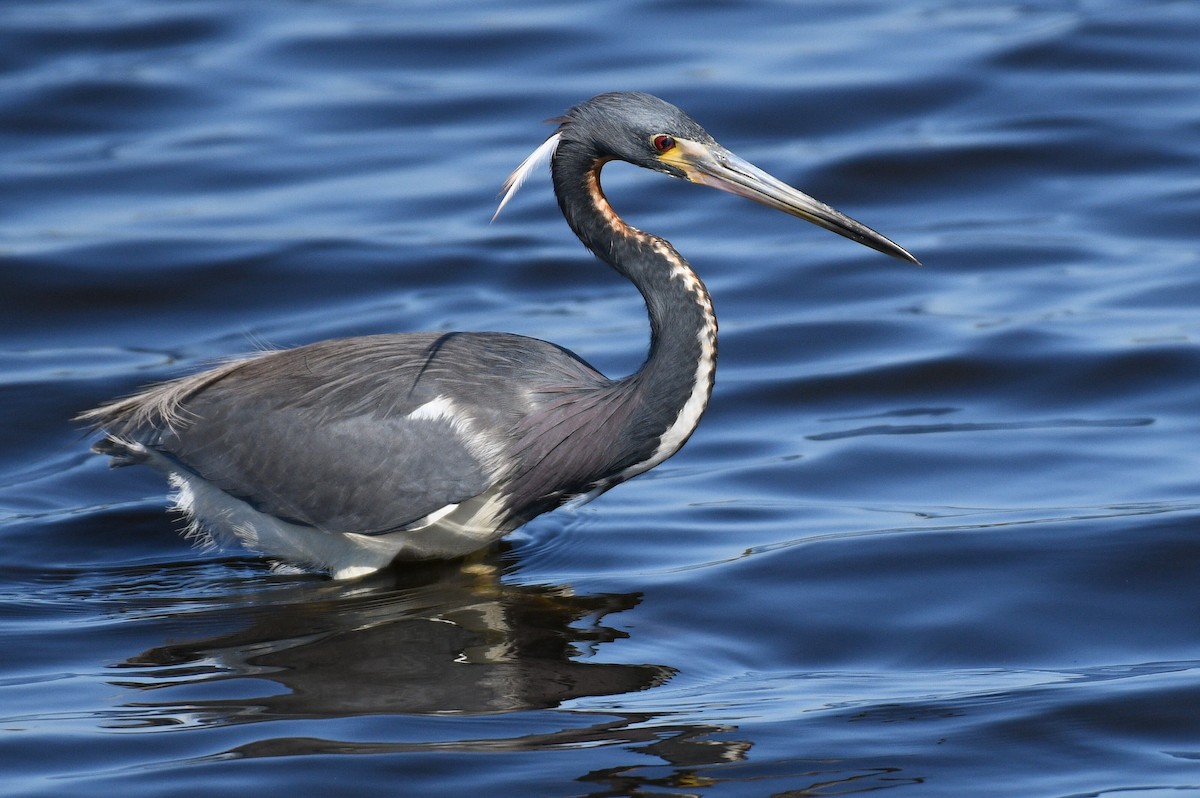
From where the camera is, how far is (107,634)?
669 cm

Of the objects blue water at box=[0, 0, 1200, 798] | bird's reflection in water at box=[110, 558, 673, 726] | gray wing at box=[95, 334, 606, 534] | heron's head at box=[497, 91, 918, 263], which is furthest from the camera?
gray wing at box=[95, 334, 606, 534]

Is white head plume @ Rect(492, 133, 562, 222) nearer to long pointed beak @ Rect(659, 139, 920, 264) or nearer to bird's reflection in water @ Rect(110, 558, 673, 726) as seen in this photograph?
long pointed beak @ Rect(659, 139, 920, 264)

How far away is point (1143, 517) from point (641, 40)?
909 cm

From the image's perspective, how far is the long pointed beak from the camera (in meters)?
6.88

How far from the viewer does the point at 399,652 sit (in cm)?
652

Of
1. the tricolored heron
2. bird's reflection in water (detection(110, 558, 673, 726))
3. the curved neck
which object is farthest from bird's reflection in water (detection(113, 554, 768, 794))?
the curved neck

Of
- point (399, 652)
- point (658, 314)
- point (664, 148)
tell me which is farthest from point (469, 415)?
point (664, 148)

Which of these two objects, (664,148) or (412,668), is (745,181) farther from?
(412,668)

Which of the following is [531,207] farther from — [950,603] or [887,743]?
[887,743]

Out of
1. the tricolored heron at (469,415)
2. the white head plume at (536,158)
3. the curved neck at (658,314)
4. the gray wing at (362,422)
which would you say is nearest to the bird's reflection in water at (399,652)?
the tricolored heron at (469,415)

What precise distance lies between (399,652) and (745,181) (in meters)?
2.29

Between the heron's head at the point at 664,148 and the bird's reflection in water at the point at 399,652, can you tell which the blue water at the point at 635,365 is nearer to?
the bird's reflection in water at the point at 399,652

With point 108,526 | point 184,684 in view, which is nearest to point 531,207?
point 108,526

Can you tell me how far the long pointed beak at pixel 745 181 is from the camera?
688 cm
